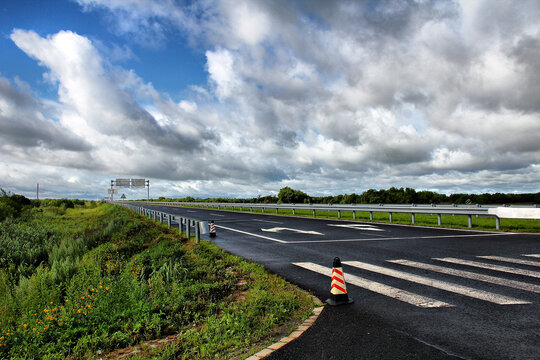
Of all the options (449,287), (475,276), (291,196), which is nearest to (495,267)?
(475,276)

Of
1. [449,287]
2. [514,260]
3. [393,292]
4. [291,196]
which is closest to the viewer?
[393,292]

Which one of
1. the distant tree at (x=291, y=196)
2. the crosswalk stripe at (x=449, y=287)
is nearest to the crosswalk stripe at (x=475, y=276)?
the crosswalk stripe at (x=449, y=287)

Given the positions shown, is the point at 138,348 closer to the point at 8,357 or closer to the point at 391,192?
the point at 8,357

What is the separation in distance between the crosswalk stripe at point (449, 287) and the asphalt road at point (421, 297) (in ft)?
0.05

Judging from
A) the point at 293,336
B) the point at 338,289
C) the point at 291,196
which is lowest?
the point at 293,336

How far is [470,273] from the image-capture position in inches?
295

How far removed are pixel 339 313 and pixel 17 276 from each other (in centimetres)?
1098

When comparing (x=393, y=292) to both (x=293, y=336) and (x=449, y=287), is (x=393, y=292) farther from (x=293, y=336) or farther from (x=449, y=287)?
(x=293, y=336)

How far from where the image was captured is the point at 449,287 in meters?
6.41

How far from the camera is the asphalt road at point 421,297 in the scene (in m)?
3.95

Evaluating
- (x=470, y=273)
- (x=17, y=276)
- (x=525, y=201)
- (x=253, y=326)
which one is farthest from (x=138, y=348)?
(x=525, y=201)

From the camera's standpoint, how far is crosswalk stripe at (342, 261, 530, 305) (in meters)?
5.61

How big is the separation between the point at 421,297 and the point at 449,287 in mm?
953

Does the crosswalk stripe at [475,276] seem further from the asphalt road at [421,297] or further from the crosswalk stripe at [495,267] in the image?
the crosswalk stripe at [495,267]
